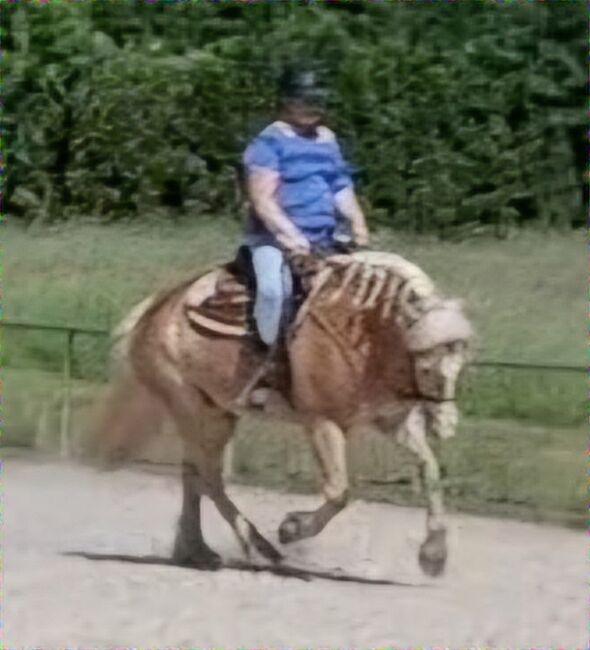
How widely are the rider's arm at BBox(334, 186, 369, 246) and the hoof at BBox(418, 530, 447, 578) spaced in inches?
40.7

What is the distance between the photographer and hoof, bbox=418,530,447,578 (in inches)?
211

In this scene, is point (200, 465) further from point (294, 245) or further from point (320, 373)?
point (294, 245)

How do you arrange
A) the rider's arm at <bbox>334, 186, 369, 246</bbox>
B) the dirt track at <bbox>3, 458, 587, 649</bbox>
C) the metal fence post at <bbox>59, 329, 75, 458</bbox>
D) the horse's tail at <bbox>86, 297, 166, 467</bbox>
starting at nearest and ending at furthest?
the dirt track at <bbox>3, 458, 587, 649</bbox> < the rider's arm at <bbox>334, 186, 369, 246</bbox> < the horse's tail at <bbox>86, 297, 166, 467</bbox> < the metal fence post at <bbox>59, 329, 75, 458</bbox>

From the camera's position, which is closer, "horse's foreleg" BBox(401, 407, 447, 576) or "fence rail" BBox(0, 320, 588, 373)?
"horse's foreleg" BBox(401, 407, 447, 576)

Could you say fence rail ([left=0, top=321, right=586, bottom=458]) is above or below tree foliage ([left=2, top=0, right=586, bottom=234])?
below

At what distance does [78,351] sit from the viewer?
20.3 ft

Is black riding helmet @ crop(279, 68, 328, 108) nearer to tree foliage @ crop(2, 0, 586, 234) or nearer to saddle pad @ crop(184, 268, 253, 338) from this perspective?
tree foliage @ crop(2, 0, 586, 234)

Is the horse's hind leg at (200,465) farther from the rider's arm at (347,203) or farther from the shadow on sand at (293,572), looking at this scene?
the rider's arm at (347,203)

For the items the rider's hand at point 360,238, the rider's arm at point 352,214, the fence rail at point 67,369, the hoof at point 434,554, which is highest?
the rider's arm at point 352,214

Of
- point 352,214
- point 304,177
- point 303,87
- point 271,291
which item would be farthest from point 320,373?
point 303,87

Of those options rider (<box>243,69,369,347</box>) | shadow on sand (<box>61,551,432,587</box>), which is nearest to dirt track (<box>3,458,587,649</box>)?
shadow on sand (<box>61,551,432,587</box>)

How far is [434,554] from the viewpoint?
538 cm

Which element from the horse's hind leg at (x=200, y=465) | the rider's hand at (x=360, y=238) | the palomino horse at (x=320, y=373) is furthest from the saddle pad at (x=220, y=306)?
the rider's hand at (x=360, y=238)

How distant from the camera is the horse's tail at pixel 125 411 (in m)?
5.75
